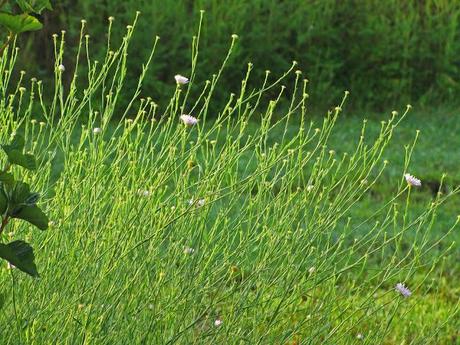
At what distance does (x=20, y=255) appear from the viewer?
214 cm

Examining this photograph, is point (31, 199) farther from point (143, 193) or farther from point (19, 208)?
point (143, 193)

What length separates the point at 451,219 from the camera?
746 centimetres

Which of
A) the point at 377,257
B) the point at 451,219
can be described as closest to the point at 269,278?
the point at 377,257

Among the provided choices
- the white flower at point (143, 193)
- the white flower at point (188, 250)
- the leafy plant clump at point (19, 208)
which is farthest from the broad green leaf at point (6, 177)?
the white flower at point (188, 250)

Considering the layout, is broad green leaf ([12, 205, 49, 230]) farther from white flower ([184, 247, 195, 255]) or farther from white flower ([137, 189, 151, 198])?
white flower ([184, 247, 195, 255])

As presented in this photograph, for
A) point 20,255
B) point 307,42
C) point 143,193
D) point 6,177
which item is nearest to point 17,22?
point 6,177

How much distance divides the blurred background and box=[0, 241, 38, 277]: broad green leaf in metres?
8.22

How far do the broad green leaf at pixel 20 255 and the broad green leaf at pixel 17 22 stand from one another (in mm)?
407

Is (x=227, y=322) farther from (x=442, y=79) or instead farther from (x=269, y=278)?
(x=442, y=79)

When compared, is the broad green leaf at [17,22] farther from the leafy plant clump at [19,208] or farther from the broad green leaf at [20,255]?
the broad green leaf at [20,255]

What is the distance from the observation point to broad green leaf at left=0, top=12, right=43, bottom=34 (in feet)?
7.23

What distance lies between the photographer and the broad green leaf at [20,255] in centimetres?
212

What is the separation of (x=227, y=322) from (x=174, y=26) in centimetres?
750

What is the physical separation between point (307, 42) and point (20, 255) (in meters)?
9.01
